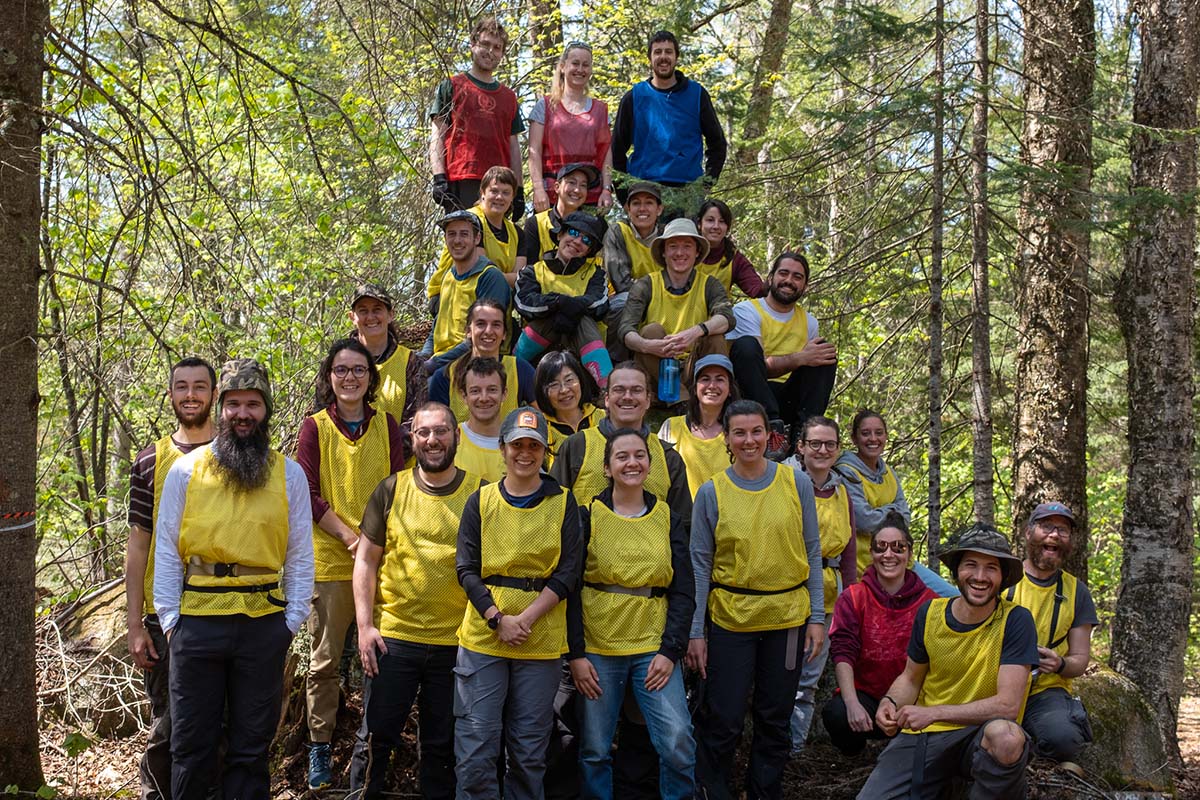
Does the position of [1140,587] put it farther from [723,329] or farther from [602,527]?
[602,527]

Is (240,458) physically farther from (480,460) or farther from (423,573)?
(480,460)

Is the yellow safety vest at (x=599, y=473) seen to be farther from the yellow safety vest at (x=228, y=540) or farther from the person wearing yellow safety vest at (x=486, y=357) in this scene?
the yellow safety vest at (x=228, y=540)

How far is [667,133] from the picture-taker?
26.7ft

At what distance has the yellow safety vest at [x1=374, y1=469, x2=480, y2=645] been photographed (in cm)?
477

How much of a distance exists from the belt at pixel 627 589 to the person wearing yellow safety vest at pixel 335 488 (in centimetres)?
135

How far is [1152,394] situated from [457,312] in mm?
5861

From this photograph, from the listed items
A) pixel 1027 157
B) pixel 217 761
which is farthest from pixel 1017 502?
pixel 217 761

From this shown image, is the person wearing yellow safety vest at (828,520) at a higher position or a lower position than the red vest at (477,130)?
lower

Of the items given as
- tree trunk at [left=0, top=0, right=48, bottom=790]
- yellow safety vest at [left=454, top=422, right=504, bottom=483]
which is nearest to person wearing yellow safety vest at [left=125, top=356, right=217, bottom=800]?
tree trunk at [left=0, top=0, right=48, bottom=790]

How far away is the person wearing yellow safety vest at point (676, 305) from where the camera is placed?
689 cm

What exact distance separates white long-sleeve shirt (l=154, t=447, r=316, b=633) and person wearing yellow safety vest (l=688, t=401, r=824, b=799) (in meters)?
1.93

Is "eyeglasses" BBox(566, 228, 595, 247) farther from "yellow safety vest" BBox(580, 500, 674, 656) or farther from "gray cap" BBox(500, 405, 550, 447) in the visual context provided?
"yellow safety vest" BBox(580, 500, 674, 656)

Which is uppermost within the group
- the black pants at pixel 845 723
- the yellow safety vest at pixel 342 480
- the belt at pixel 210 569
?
the yellow safety vest at pixel 342 480

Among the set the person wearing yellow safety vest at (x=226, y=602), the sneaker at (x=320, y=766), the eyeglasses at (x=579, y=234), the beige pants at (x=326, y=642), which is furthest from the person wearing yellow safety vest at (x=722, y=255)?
the sneaker at (x=320, y=766)
